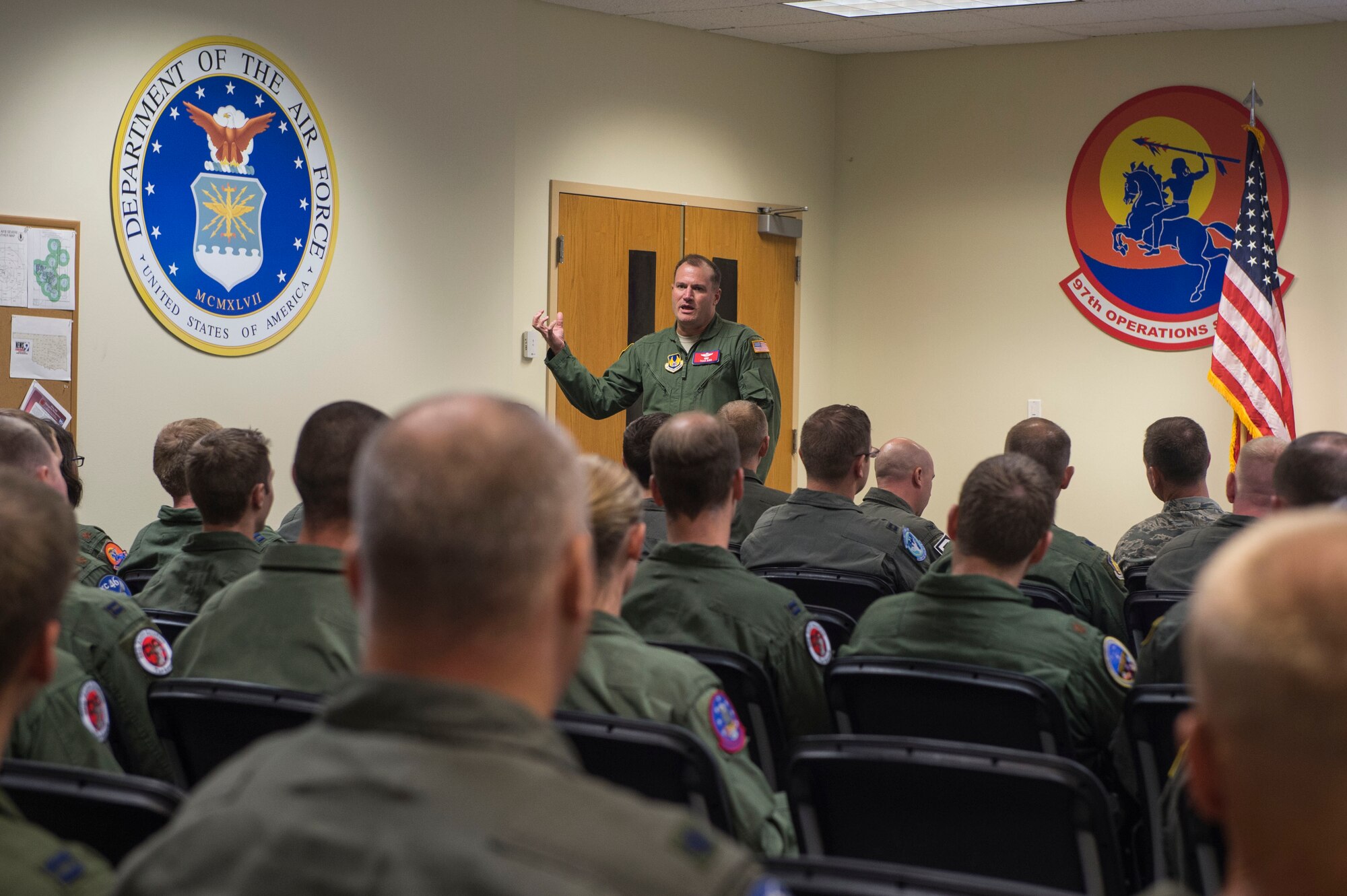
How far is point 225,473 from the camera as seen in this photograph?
3334 millimetres

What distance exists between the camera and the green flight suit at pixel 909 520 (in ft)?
14.6

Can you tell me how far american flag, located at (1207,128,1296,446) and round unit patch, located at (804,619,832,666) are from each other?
5.15 meters

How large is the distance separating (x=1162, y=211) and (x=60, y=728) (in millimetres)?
7100

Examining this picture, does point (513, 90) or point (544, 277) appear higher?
point (513, 90)

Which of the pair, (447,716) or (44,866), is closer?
(447,716)

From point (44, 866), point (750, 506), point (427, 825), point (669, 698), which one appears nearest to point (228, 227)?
point (750, 506)

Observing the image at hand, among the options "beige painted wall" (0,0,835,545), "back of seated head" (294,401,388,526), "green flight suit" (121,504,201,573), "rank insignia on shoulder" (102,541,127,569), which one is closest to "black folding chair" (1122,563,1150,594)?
"back of seated head" (294,401,388,526)

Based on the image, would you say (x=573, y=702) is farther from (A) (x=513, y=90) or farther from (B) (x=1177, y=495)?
(A) (x=513, y=90)

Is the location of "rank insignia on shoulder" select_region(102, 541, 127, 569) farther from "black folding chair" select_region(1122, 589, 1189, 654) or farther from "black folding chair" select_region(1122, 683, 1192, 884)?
"black folding chair" select_region(1122, 683, 1192, 884)

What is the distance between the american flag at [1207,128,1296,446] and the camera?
7371mm

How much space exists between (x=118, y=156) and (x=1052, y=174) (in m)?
5.08

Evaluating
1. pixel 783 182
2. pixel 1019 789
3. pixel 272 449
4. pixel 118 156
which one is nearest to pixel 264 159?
pixel 118 156

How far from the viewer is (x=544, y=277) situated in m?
7.54

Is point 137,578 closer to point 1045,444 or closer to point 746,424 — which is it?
point 746,424
